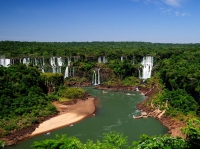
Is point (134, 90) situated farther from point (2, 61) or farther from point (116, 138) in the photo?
point (116, 138)

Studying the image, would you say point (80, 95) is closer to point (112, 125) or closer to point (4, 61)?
point (112, 125)

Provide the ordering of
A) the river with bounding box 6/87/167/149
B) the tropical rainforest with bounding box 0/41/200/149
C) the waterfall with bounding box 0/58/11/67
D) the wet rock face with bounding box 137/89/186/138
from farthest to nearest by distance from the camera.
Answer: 1. the waterfall with bounding box 0/58/11/67
2. the wet rock face with bounding box 137/89/186/138
3. the river with bounding box 6/87/167/149
4. the tropical rainforest with bounding box 0/41/200/149

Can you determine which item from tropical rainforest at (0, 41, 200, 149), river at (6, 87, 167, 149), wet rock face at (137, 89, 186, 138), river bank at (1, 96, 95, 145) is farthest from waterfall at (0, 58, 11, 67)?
wet rock face at (137, 89, 186, 138)

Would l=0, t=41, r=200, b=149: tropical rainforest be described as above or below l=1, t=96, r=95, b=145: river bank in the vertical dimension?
above

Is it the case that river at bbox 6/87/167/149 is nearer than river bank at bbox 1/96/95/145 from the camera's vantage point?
No

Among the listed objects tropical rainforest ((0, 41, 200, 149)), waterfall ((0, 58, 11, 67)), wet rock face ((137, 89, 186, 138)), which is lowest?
A: wet rock face ((137, 89, 186, 138))

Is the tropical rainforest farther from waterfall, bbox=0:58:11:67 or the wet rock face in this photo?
waterfall, bbox=0:58:11:67
